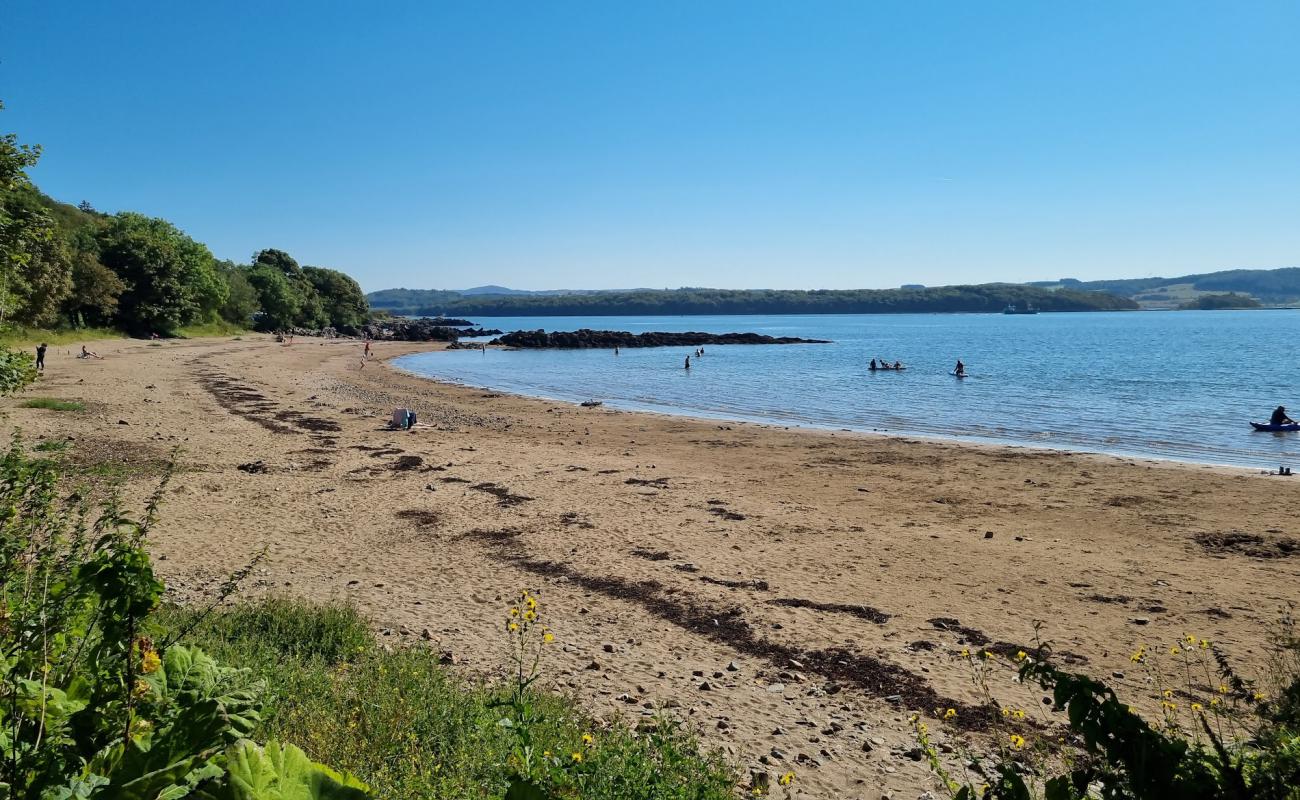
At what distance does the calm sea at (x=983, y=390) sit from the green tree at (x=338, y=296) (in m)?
50.2

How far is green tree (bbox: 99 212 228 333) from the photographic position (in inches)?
2327

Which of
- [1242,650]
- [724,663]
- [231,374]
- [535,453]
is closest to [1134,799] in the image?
[724,663]

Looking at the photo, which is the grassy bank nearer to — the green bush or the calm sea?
the green bush

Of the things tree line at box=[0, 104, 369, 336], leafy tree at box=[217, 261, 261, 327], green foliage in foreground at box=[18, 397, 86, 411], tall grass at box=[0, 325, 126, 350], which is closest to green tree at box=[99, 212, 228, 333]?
tree line at box=[0, 104, 369, 336]

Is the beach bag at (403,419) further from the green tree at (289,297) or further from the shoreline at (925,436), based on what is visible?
the green tree at (289,297)

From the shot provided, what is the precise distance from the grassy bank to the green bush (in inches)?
17.4

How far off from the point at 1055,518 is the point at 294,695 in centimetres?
1357

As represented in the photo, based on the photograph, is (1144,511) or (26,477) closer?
(26,477)

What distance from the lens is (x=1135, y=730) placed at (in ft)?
7.69

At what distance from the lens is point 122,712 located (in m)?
2.52

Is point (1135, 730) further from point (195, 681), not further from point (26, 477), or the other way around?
point (26, 477)

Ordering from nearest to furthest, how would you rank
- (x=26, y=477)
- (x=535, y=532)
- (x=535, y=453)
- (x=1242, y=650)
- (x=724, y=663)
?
(x=26, y=477) < (x=724, y=663) < (x=1242, y=650) < (x=535, y=532) < (x=535, y=453)

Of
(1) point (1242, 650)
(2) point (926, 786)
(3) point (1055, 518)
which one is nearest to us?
(2) point (926, 786)

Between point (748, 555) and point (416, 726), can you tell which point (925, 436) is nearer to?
point (748, 555)
